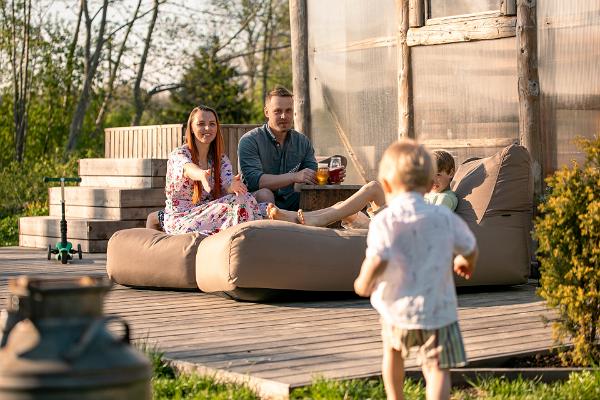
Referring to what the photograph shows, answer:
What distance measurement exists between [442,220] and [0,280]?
5.79 meters

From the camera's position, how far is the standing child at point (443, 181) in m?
7.91

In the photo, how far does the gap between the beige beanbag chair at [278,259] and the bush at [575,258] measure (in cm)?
220

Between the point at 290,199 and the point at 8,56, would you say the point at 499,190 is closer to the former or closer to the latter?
the point at 290,199

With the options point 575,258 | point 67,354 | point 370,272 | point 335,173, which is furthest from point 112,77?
point 67,354

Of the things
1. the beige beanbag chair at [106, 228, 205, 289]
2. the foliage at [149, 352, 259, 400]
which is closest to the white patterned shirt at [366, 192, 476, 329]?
the foliage at [149, 352, 259, 400]

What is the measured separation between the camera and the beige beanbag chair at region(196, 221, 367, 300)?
7.24m

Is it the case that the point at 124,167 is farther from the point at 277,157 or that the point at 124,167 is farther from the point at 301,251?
A: the point at 301,251

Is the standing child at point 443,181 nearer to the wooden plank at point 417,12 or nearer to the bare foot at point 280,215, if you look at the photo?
the bare foot at point 280,215

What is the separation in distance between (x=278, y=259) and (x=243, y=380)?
2.49 m

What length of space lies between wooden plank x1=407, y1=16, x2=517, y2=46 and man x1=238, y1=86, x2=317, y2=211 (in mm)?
2076

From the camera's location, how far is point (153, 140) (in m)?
13.8

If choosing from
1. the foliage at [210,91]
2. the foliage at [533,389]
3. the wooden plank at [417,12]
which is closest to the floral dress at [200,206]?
the wooden plank at [417,12]

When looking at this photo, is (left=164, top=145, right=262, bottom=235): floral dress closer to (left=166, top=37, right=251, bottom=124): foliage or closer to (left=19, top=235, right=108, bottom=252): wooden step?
(left=19, top=235, right=108, bottom=252): wooden step

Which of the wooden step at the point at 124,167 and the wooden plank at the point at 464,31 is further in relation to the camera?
the wooden step at the point at 124,167
